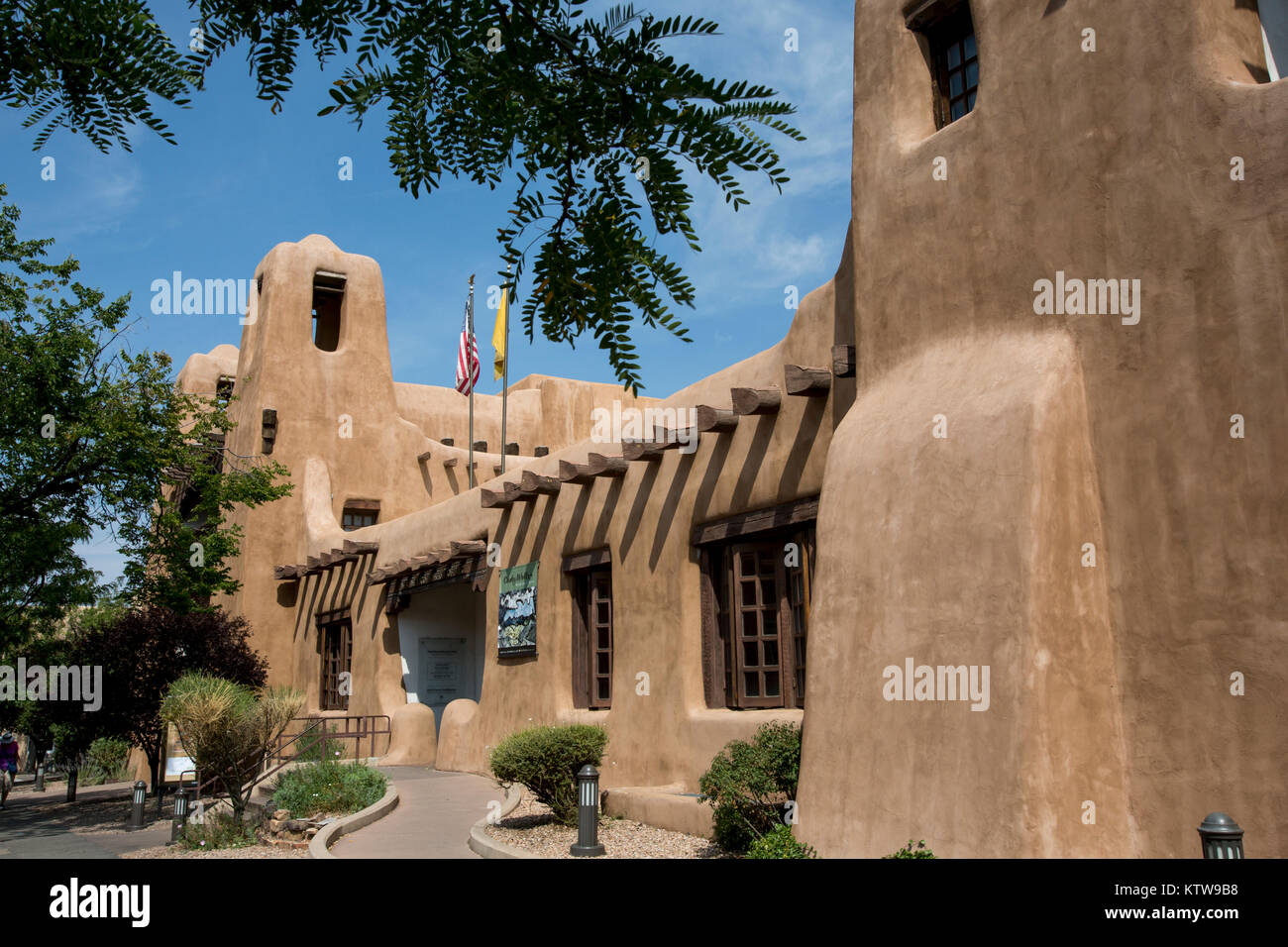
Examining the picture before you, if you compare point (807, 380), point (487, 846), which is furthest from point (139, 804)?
point (807, 380)

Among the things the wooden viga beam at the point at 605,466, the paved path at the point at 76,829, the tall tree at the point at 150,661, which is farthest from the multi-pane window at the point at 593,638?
the tall tree at the point at 150,661

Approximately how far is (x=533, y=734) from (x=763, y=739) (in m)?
3.26

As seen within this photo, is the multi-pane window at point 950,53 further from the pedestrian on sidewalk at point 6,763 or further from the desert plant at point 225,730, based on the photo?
the pedestrian on sidewalk at point 6,763

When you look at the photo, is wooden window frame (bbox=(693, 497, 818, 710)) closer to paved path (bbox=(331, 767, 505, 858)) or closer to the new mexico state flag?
paved path (bbox=(331, 767, 505, 858))

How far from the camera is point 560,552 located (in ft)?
48.1

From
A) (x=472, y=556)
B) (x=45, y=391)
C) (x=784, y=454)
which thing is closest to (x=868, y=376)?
(x=784, y=454)

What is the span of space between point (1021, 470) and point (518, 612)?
985 cm

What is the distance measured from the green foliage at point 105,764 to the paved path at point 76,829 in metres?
5.20

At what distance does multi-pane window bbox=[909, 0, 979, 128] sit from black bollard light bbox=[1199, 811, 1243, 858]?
6077mm

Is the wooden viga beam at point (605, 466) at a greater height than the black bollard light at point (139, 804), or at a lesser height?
greater

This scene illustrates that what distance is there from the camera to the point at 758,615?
1101 centimetres

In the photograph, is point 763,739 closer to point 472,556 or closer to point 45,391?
point 472,556

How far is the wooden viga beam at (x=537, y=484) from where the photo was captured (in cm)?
1506
